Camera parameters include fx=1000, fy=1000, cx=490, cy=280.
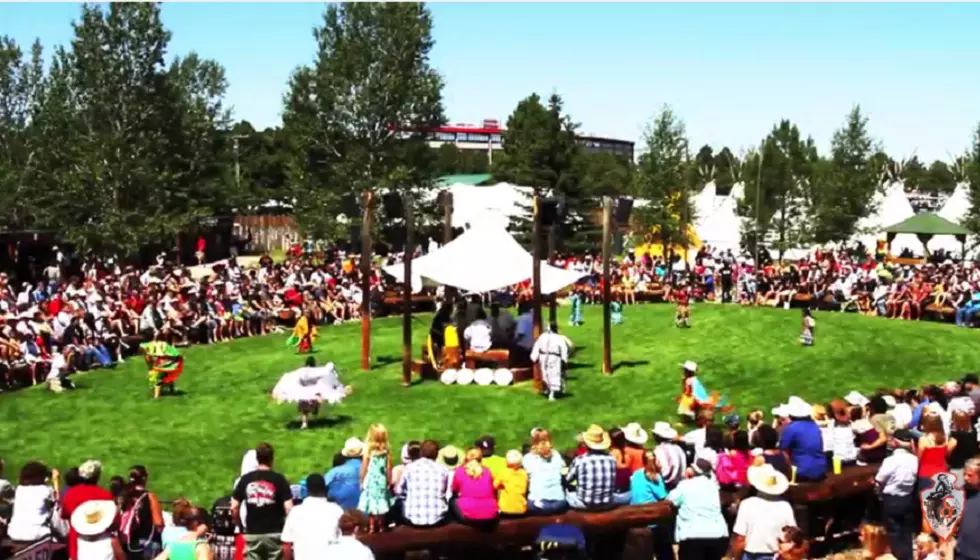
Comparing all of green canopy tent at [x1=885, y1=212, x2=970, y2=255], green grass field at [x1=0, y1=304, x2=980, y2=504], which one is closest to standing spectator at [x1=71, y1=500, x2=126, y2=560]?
green grass field at [x1=0, y1=304, x2=980, y2=504]

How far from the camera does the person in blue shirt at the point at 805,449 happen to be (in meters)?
10.5

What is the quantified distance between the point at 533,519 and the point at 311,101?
42019 millimetres

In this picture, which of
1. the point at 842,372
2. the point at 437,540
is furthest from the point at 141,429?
the point at 842,372

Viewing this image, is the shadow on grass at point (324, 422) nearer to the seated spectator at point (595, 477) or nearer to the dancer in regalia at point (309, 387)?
the dancer in regalia at point (309, 387)

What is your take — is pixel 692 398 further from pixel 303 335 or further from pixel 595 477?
pixel 303 335

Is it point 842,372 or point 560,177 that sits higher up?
point 560,177

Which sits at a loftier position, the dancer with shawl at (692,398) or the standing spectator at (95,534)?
the standing spectator at (95,534)

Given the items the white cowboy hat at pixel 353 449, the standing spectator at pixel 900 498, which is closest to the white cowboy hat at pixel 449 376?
the white cowboy hat at pixel 353 449

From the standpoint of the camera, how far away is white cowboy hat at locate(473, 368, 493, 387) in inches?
764

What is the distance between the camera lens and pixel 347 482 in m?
9.95

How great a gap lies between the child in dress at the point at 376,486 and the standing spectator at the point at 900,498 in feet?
16.8

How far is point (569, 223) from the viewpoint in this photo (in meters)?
50.9

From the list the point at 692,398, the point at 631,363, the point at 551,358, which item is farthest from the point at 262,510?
the point at 631,363

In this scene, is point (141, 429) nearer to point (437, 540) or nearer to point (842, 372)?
point (437, 540)
